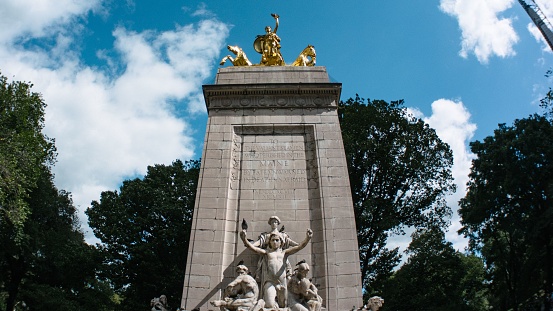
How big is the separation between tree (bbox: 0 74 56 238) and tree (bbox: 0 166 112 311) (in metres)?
3.25

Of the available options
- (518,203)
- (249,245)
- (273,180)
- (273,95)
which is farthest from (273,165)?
(518,203)

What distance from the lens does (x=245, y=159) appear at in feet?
41.7

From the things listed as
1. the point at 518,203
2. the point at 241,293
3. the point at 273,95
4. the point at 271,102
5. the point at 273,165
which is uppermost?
the point at 518,203

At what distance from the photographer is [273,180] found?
40.1ft

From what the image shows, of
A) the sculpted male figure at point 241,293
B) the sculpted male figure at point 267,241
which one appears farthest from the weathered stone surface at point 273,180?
the sculpted male figure at point 241,293

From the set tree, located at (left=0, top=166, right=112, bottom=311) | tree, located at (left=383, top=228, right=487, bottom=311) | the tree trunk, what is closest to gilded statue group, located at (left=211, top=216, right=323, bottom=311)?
tree, located at (left=383, top=228, right=487, bottom=311)

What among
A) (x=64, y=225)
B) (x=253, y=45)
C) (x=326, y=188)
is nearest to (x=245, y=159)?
(x=326, y=188)

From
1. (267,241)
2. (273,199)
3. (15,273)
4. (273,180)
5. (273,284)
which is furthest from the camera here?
(15,273)

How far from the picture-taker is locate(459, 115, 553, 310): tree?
865 inches

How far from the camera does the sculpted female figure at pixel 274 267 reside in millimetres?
10023

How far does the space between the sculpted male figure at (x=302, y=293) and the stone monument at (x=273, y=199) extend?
0.02m

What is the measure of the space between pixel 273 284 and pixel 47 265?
21784 millimetres

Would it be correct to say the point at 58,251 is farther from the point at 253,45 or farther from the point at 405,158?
the point at 405,158

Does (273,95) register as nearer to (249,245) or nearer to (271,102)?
(271,102)
